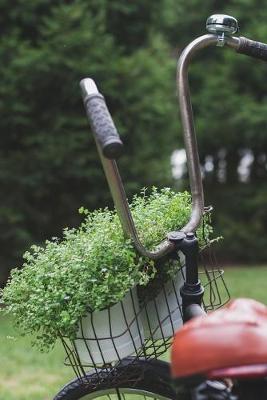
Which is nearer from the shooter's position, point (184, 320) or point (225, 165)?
point (184, 320)

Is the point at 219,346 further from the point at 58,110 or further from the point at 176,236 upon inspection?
the point at 58,110

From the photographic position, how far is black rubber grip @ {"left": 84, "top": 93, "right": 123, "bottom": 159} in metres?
1.21

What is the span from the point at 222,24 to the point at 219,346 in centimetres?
90

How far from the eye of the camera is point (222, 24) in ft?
5.77

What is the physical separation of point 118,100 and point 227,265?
374 centimetres

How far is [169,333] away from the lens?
66.6 inches

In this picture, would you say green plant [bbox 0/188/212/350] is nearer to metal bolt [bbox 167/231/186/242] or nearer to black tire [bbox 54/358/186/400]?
metal bolt [bbox 167/231/186/242]

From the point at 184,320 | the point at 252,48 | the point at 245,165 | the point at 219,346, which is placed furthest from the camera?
the point at 245,165

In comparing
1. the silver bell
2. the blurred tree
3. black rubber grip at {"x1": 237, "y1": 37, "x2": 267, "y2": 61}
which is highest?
the blurred tree

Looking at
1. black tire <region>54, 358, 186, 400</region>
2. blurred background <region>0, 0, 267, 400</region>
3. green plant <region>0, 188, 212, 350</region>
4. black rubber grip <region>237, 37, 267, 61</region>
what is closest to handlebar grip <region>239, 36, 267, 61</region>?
black rubber grip <region>237, 37, 267, 61</region>

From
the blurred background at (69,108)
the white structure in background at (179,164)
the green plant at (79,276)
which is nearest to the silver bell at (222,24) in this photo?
the green plant at (79,276)

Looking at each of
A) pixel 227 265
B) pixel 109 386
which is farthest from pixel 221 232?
pixel 109 386

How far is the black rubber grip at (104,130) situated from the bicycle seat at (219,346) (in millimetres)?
317

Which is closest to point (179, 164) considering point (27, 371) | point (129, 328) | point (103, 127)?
point (27, 371)
